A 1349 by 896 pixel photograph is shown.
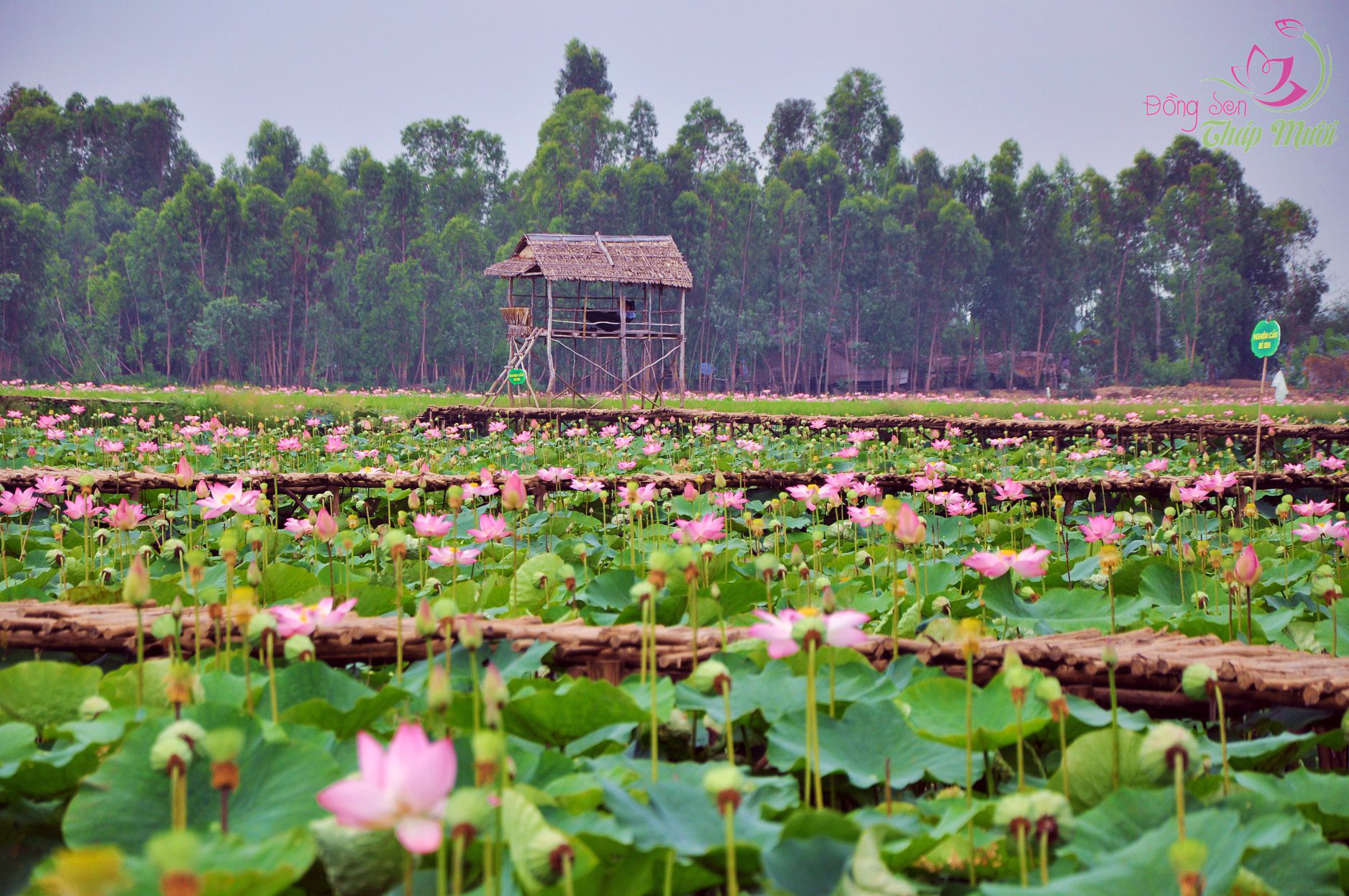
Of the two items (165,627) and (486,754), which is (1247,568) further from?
(165,627)

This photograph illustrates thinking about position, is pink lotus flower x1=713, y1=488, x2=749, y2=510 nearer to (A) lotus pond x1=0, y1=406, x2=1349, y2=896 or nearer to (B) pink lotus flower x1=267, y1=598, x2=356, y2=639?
(A) lotus pond x1=0, y1=406, x2=1349, y2=896

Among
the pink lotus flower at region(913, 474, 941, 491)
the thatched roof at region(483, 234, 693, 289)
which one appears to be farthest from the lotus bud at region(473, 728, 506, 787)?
the thatched roof at region(483, 234, 693, 289)

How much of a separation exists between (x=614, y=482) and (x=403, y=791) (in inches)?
105

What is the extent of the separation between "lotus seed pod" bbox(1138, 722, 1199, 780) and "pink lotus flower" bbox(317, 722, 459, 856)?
1.30 feet

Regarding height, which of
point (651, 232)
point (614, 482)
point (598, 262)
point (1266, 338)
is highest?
point (651, 232)

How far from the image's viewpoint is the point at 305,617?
0.94m

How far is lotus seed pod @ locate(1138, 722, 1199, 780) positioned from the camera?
0.52 metres

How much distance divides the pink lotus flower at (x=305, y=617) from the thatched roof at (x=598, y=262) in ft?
45.1

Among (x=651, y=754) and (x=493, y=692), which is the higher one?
(x=493, y=692)

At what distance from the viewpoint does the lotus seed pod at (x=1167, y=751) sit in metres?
0.52

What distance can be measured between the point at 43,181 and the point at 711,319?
2972 centimetres

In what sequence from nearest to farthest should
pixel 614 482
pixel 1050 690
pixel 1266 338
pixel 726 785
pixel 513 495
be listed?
pixel 726 785
pixel 1050 690
pixel 513 495
pixel 614 482
pixel 1266 338

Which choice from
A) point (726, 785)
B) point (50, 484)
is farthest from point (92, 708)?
point (50, 484)

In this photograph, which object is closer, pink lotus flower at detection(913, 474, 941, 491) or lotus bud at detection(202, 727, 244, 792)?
lotus bud at detection(202, 727, 244, 792)
